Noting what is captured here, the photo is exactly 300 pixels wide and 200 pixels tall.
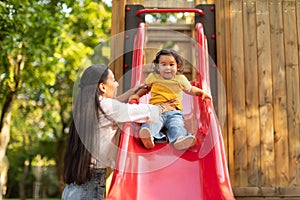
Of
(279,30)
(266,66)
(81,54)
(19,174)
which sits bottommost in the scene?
(19,174)

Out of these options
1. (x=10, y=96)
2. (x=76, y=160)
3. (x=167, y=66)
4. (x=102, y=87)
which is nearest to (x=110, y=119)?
(x=102, y=87)

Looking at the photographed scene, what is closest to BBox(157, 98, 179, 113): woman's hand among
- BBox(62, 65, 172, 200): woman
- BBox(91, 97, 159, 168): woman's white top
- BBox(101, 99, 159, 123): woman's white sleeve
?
BBox(101, 99, 159, 123): woman's white sleeve

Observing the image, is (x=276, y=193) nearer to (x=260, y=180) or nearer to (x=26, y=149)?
(x=260, y=180)

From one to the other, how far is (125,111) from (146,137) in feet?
1.22

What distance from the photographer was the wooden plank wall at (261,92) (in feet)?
15.7

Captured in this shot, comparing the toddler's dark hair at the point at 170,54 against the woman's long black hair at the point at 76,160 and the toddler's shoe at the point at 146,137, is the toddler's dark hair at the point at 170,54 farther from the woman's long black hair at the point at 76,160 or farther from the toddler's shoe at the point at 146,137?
the woman's long black hair at the point at 76,160

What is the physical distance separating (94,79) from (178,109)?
1144mm

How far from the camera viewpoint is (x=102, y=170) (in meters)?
3.23

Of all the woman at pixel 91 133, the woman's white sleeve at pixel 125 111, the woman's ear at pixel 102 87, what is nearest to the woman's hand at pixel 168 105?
the woman's white sleeve at pixel 125 111

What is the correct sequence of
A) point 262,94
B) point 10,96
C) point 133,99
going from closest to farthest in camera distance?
point 133,99, point 262,94, point 10,96

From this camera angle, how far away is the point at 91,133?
314 cm

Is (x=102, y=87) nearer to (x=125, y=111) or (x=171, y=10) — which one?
(x=125, y=111)

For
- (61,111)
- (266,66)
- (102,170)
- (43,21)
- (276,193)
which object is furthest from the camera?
(61,111)

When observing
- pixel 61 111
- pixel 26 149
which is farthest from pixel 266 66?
pixel 26 149
